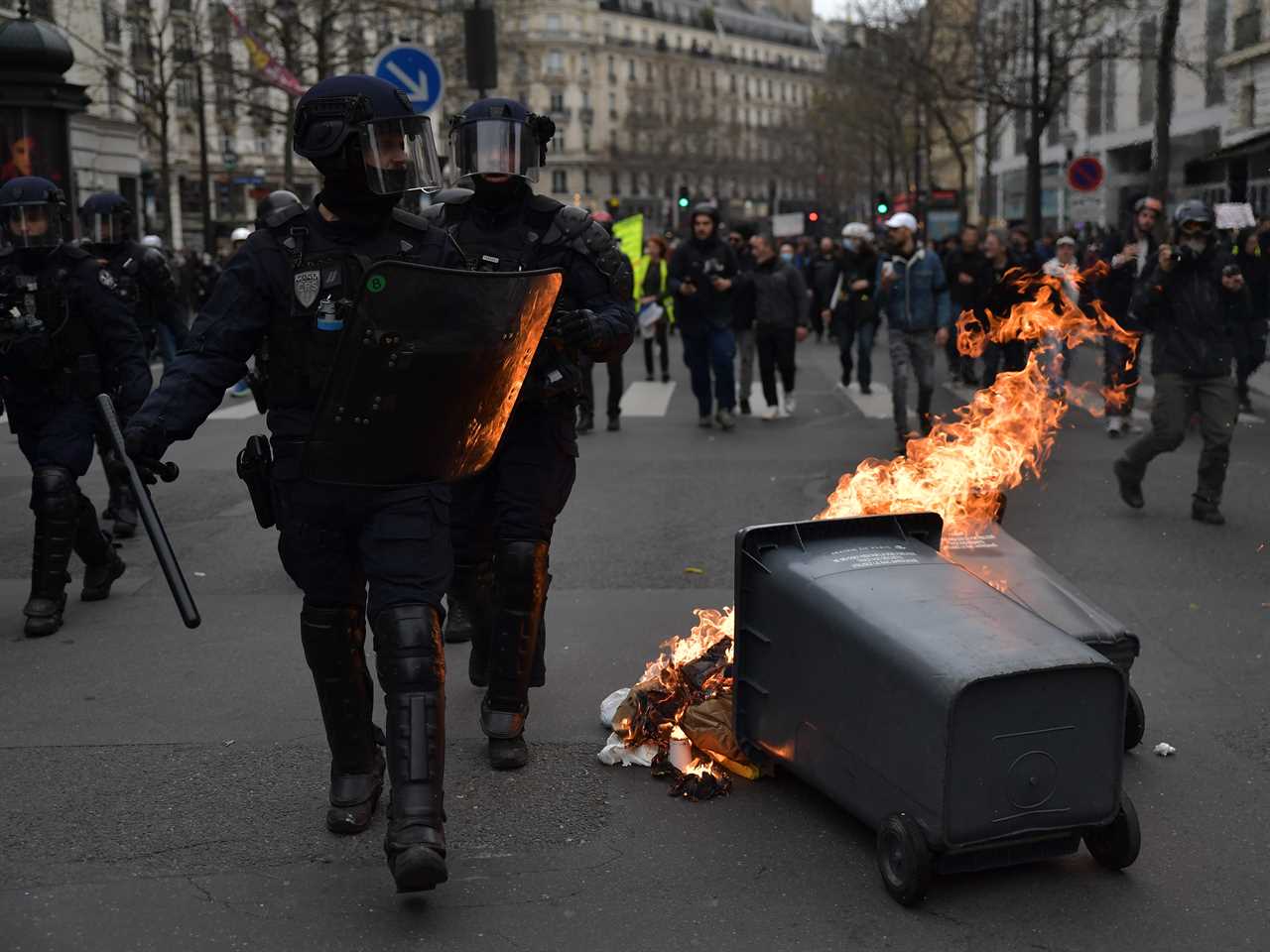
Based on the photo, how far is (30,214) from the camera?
267 inches

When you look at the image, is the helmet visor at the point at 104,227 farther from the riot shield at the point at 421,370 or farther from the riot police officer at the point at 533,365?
the riot shield at the point at 421,370

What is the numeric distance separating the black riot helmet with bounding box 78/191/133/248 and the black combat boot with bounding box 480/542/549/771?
17.3 ft

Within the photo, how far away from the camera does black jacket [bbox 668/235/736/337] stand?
13.5 m

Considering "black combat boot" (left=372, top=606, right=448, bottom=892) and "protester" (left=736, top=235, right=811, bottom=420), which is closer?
"black combat boot" (left=372, top=606, right=448, bottom=892)

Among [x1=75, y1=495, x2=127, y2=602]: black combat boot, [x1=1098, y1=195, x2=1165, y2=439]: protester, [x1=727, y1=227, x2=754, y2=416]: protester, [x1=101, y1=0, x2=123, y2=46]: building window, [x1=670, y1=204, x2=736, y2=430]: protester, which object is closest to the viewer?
[x1=75, y1=495, x2=127, y2=602]: black combat boot

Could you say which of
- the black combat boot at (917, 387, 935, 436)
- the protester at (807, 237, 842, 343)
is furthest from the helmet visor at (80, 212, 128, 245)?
the protester at (807, 237, 842, 343)

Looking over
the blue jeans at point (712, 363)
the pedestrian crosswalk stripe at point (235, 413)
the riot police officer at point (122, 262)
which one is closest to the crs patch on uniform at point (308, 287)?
the riot police officer at point (122, 262)

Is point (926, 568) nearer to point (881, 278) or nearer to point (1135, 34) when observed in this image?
point (881, 278)

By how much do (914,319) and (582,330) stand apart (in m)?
7.96

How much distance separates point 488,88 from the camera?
544 inches

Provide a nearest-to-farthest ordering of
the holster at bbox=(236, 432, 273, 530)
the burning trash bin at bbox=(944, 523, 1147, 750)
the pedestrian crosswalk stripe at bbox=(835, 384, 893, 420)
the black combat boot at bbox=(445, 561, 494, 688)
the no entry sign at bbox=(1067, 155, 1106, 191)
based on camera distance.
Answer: the holster at bbox=(236, 432, 273, 530)
the burning trash bin at bbox=(944, 523, 1147, 750)
the black combat boot at bbox=(445, 561, 494, 688)
the pedestrian crosswalk stripe at bbox=(835, 384, 893, 420)
the no entry sign at bbox=(1067, 155, 1106, 191)

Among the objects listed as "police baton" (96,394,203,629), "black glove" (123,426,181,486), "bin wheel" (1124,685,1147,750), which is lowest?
"bin wheel" (1124,685,1147,750)

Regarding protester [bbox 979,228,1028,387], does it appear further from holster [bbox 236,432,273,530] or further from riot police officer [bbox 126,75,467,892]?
holster [bbox 236,432,273,530]

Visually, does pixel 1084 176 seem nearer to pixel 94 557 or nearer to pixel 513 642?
pixel 94 557
